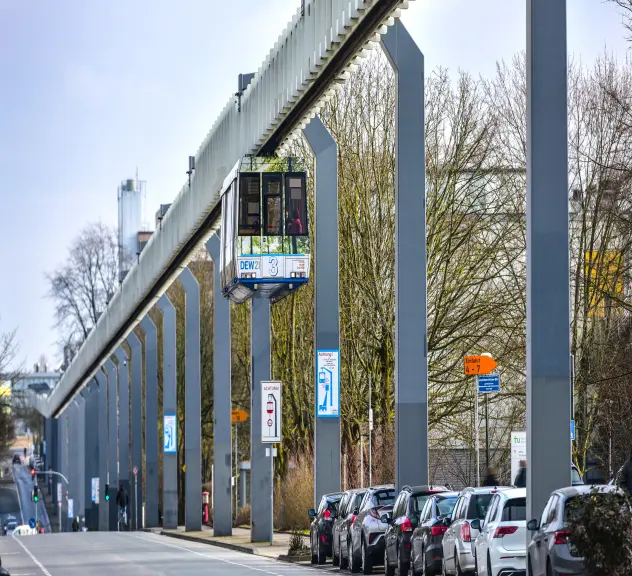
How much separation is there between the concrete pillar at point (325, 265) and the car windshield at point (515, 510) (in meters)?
14.7

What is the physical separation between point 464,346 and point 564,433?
22.7 metres

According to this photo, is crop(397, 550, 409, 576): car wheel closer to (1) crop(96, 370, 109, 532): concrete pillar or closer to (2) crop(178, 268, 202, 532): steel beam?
(2) crop(178, 268, 202, 532): steel beam

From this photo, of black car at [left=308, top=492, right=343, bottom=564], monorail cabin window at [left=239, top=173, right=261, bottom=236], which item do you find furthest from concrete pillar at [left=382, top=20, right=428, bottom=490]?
monorail cabin window at [left=239, top=173, right=261, bottom=236]

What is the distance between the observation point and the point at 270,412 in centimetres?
3997

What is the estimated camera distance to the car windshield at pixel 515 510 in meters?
20.7

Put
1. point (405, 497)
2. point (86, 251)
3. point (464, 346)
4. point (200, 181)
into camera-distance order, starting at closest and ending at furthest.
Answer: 1. point (405, 497)
2. point (464, 346)
3. point (200, 181)
4. point (86, 251)

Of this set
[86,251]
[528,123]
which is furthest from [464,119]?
[86,251]

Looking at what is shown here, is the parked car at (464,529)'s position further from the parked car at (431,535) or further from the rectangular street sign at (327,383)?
the rectangular street sign at (327,383)

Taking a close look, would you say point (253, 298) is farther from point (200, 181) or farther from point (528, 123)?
point (528, 123)

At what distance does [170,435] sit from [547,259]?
144 feet

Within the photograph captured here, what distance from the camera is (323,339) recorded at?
3566 cm

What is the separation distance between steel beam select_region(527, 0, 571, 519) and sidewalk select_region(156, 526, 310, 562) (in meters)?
15.3

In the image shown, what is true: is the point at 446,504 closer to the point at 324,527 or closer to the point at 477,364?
the point at 477,364

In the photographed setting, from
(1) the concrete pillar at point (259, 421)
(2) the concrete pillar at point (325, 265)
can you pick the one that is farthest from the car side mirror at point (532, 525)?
(1) the concrete pillar at point (259, 421)
